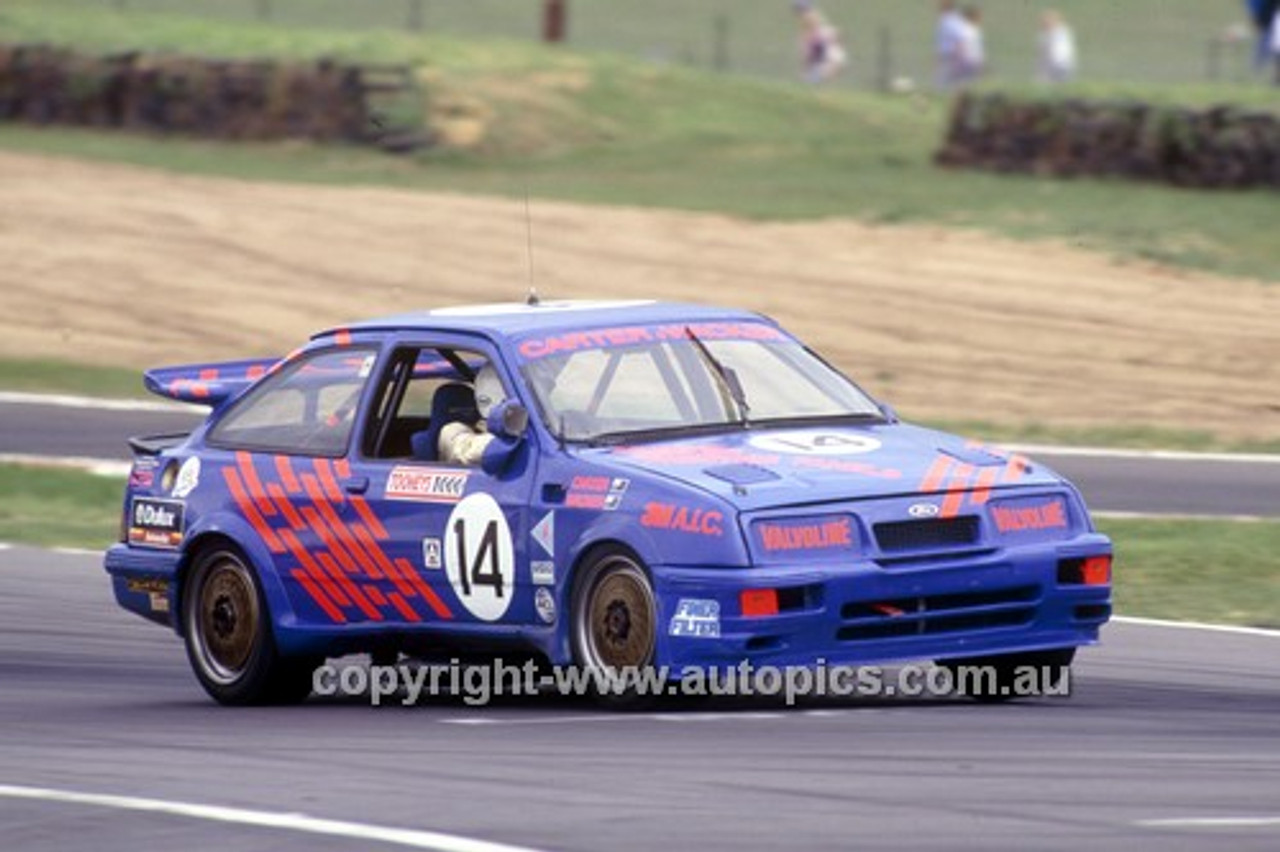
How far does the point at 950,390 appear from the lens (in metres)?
22.5

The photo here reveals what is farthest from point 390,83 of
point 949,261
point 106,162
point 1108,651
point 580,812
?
point 580,812

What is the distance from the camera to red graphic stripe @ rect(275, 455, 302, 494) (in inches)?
420

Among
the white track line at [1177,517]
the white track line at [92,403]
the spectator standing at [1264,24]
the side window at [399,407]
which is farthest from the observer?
the spectator standing at [1264,24]

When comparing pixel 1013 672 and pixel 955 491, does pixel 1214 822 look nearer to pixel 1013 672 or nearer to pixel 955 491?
pixel 955 491

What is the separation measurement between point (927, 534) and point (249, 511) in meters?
2.61

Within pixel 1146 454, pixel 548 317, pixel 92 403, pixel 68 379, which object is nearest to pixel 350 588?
pixel 548 317

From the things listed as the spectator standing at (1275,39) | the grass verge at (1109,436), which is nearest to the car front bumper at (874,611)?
the grass verge at (1109,436)

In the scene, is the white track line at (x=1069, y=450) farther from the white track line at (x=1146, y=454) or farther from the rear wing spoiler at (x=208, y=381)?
the rear wing spoiler at (x=208, y=381)

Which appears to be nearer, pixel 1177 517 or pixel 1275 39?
pixel 1177 517

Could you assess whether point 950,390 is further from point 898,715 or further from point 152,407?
point 898,715

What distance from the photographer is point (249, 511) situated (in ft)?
35.4

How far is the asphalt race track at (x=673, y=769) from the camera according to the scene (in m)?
7.39

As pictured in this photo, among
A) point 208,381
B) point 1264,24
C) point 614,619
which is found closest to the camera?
point 614,619

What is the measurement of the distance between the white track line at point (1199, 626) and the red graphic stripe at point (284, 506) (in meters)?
3.32
